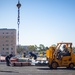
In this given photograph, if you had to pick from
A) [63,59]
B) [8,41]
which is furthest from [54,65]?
[8,41]

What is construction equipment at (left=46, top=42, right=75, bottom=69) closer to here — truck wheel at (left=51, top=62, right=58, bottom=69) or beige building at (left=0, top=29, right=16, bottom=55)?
truck wheel at (left=51, top=62, right=58, bottom=69)

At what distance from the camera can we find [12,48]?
134 m

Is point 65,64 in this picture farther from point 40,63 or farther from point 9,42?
point 9,42

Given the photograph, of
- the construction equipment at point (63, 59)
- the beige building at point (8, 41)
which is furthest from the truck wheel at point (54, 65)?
the beige building at point (8, 41)

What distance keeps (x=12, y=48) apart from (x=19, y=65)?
109411 mm

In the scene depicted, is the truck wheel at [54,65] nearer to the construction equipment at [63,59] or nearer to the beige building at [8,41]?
the construction equipment at [63,59]

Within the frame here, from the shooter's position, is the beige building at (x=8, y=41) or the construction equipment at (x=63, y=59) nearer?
the construction equipment at (x=63, y=59)

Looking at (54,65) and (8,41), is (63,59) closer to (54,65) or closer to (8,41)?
(54,65)

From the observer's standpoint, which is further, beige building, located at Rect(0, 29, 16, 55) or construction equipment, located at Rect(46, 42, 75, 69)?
beige building, located at Rect(0, 29, 16, 55)

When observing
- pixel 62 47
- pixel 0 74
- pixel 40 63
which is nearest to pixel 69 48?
pixel 62 47

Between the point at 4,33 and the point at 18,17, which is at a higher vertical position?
the point at 4,33

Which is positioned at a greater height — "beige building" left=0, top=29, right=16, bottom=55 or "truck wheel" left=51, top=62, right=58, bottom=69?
"beige building" left=0, top=29, right=16, bottom=55

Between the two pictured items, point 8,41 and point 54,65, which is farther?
point 8,41

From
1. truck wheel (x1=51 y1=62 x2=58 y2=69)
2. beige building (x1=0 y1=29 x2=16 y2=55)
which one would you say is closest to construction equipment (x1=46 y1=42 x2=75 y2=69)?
truck wheel (x1=51 y1=62 x2=58 y2=69)
